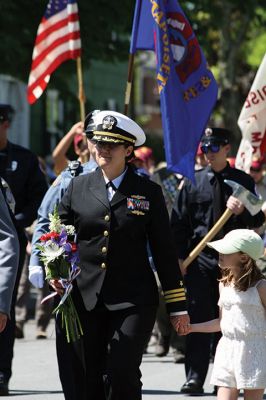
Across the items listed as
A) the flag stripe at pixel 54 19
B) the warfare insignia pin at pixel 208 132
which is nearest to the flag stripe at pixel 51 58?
the flag stripe at pixel 54 19

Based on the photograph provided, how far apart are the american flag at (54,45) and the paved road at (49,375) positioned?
8.33 feet

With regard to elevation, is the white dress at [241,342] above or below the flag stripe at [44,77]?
below

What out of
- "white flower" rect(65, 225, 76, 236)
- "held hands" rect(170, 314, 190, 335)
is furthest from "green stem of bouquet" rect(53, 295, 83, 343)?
"held hands" rect(170, 314, 190, 335)

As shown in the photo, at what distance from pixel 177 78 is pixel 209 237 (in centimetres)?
139

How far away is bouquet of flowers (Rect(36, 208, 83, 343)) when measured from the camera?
23.4 feet

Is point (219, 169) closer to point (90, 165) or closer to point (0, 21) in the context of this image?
point (90, 165)

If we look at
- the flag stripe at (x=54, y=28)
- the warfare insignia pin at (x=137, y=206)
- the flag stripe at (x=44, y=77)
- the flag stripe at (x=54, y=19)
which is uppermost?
the flag stripe at (x=54, y=19)

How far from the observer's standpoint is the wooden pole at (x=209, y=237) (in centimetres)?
1018

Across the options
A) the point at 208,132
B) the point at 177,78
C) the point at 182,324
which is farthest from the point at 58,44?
the point at 182,324

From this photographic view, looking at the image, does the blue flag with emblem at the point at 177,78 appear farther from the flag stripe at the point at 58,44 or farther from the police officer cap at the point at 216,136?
the flag stripe at the point at 58,44

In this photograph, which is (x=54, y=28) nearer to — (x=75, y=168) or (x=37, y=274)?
(x=75, y=168)

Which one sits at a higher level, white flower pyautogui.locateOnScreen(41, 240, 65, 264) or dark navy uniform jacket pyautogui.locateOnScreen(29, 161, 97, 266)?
dark navy uniform jacket pyautogui.locateOnScreen(29, 161, 97, 266)

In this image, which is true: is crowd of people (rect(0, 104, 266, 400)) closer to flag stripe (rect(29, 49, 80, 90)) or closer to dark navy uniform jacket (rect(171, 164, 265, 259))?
dark navy uniform jacket (rect(171, 164, 265, 259))

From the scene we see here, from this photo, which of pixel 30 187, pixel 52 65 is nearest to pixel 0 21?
pixel 52 65
